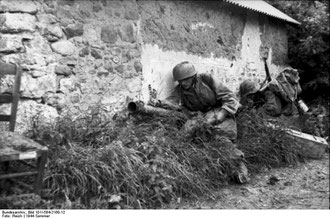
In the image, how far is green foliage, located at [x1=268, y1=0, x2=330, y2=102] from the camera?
9.11 meters

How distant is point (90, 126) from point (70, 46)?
1064 millimetres

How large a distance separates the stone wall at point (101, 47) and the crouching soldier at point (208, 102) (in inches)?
18.3

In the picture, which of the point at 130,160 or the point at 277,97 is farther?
the point at 277,97

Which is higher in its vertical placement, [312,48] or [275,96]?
[312,48]

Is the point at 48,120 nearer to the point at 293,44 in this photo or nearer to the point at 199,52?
the point at 199,52

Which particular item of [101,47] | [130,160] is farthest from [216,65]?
[130,160]

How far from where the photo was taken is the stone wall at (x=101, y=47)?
434cm

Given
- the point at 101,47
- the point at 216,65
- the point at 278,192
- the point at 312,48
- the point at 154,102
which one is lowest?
the point at 278,192

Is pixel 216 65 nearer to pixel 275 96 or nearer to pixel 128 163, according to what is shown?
pixel 275 96

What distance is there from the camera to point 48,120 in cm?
447

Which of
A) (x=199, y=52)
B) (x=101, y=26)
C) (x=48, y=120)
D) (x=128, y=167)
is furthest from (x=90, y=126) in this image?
(x=199, y=52)

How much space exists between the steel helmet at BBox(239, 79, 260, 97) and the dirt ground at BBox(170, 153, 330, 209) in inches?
81.2

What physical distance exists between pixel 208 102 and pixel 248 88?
2302 millimetres

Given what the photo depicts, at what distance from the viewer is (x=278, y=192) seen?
487 centimetres
